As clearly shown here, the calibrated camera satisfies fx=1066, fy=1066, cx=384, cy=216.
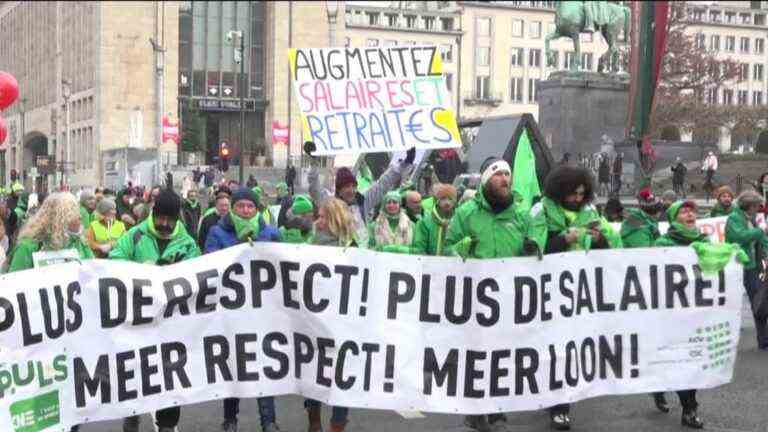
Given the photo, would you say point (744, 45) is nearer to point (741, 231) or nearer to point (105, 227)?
point (741, 231)

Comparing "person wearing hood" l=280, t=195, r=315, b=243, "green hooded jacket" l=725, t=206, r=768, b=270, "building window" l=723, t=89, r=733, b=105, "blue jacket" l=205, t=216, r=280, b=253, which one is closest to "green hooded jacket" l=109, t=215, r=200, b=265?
"blue jacket" l=205, t=216, r=280, b=253

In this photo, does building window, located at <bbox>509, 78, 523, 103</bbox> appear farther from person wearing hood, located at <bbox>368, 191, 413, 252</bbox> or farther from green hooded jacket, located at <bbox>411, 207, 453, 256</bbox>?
green hooded jacket, located at <bbox>411, 207, 453, 256</bbox>

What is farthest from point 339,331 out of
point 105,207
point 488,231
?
point 105,207

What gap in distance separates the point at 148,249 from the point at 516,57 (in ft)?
311

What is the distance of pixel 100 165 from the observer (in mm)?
66562

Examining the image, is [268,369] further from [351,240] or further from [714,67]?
[714,67]

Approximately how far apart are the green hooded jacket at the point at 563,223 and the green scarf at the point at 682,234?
484 mm

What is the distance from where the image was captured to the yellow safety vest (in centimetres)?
1118

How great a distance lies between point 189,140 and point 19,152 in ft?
89.4

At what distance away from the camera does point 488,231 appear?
6871mm

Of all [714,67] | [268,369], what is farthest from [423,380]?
[714,67]

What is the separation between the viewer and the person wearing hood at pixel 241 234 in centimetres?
704

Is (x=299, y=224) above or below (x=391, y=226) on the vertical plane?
above

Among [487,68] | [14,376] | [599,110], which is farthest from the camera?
[487,68]
